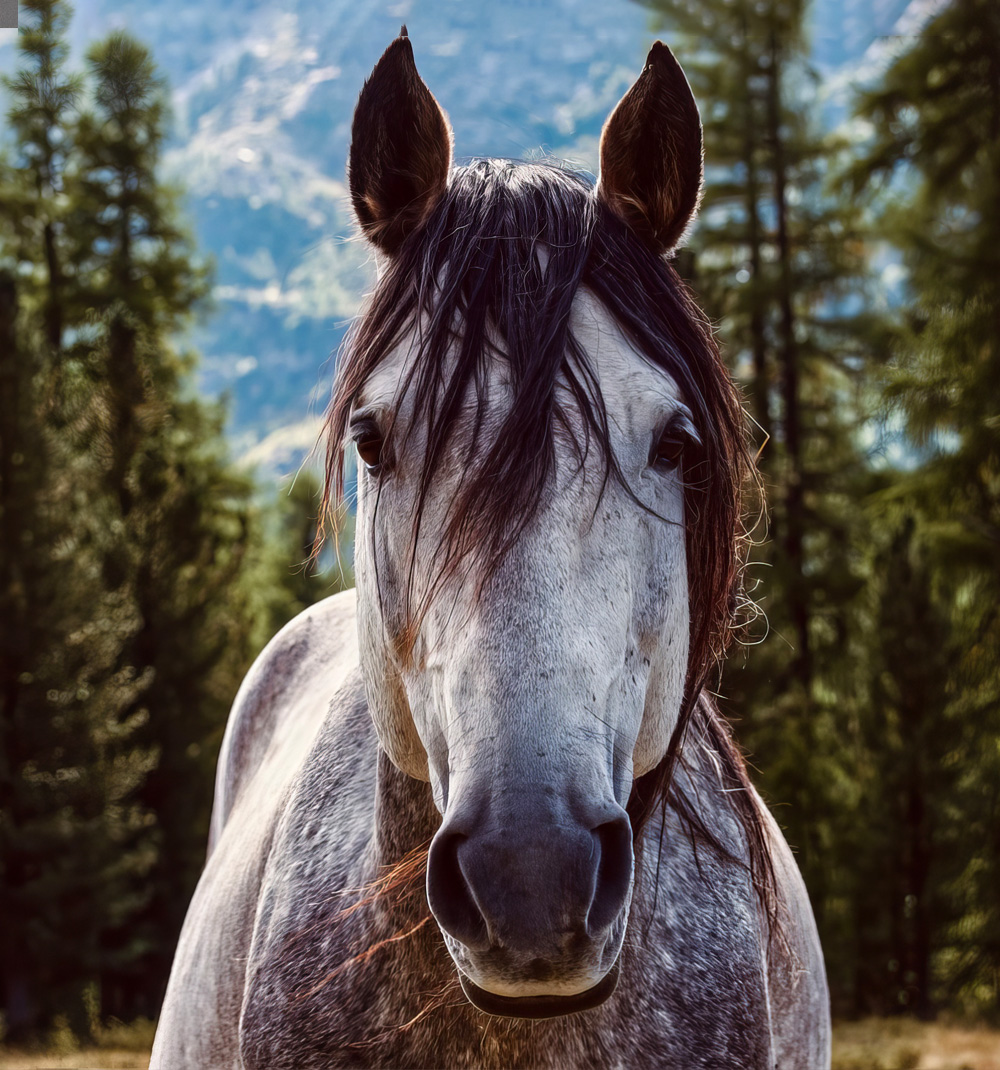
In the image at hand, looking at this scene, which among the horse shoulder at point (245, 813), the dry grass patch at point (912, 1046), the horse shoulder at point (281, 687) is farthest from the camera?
the dry grass patch at point (912, 1046)

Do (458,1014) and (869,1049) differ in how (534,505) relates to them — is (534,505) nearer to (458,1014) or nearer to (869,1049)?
(458,1014)

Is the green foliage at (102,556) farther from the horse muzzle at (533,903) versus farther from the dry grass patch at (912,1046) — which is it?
the horse muzzle at (533,903)

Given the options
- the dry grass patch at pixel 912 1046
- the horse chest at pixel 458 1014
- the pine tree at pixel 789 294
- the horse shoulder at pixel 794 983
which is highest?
the pine tree at pixel 789 294

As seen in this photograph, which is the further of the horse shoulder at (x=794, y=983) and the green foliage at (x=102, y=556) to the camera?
the green foliage at (x=102, y=556)

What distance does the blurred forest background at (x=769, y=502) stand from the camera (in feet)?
39.6

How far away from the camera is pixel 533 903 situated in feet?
3.69

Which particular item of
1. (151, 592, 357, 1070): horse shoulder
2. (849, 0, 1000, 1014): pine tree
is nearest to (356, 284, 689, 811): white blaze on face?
(151, 592, 357, 1070): horse shoulder

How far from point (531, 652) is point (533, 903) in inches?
12.5

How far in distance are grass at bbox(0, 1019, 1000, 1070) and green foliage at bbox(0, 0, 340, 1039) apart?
49cm

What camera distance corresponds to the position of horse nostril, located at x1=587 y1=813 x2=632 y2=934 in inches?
46.6

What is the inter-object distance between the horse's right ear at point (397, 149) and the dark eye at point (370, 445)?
0.46 meters

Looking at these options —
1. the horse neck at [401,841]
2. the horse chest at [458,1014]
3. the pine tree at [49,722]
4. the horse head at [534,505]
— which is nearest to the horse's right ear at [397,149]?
the horse head at [534,505]

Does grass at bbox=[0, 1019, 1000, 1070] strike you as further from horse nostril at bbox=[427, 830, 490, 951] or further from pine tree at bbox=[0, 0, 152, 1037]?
horse nostril at bbox=[427, 830, 490, 951]

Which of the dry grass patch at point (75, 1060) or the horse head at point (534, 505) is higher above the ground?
the horse head at point (534, 505)
